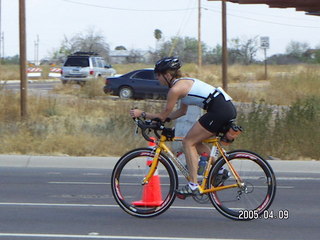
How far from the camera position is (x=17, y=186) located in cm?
1120

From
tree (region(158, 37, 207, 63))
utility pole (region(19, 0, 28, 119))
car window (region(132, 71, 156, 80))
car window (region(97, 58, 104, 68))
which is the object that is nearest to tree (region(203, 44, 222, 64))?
tree (region(158, 37, 207, 63))

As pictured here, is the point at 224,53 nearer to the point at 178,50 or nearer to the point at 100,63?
the point at 100,63

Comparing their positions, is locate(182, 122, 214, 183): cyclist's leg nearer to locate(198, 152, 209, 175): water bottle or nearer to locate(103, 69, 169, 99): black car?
locate(198, 152, 209, 175): water bottle

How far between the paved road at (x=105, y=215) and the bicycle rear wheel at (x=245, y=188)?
0.48 feet

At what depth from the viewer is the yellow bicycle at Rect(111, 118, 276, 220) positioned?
8.06 meters

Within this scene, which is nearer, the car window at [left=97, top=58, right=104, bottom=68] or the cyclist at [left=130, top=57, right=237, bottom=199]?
the cyclist at [left=130, top=57, right=237, bottom=199]

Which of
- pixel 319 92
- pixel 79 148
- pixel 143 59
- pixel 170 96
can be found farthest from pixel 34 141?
pixel 143 59

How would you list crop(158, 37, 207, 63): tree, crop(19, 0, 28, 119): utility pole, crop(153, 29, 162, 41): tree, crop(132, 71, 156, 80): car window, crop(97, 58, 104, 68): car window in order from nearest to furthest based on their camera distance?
crop(19, 0, 28, 119): utility pole
crop(132, 71, 156, 80): car window
crop(97, 58, 104, 68): car window
crop(158, 37, 207, 63): tree
crop(153, 29, 162, 41): tree

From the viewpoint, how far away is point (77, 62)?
38281mm

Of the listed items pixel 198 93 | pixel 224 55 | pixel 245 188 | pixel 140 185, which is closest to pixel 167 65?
pixel 198 93

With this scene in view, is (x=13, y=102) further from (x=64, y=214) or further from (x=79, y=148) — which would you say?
(x=64, y=214)

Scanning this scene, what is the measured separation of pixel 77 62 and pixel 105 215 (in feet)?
98.8

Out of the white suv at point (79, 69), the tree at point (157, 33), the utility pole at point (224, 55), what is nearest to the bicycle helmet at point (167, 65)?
the utility pole at point (224, 55)

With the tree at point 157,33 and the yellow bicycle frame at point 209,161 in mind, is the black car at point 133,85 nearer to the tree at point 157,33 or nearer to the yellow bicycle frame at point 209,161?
the yellow bicycle frame at point 209,161
